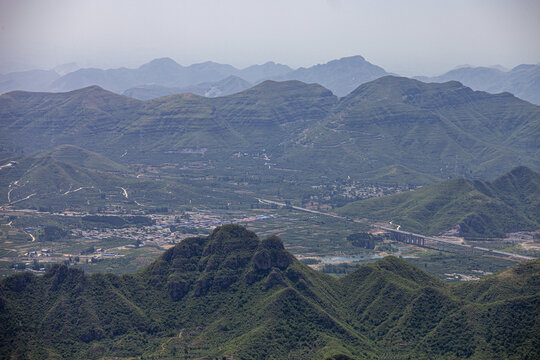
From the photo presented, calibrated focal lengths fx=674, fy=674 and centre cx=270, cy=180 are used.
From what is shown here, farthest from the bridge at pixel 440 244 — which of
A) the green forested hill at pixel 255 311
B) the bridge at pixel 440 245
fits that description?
the green forested hill at pixel 255 311

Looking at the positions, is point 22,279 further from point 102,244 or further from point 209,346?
point 102,244

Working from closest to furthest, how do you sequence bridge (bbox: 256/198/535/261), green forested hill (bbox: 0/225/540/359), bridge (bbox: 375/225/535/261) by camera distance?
green forested hill (bbox: 0/225/540/359)
bridge (bbox: 256/198/535/261)
bridge (bbox: 375/225/535/261)

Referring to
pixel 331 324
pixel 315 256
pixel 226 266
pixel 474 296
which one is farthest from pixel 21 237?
pixel 474 296

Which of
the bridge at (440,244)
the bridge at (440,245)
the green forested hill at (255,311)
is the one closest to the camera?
the green forested hill at (255,311)

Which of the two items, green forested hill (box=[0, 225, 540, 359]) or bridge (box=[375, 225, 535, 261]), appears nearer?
green forested hill (box=[0, 225, 540, 359])

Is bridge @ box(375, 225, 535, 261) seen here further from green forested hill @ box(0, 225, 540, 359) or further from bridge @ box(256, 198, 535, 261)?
green forested hill @ box(0, 225, 540, 359)

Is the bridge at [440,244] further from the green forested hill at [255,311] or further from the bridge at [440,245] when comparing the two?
the green forested hill at [255,311]

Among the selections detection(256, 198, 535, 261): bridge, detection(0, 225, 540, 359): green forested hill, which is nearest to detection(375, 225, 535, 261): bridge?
detection(256, 198, 535, 261): bridge

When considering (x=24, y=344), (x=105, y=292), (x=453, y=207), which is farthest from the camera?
(x=453, y=207)

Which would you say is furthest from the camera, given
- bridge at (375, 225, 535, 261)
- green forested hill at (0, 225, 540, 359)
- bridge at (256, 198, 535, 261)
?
bridge at (375, 225, 535, 261)
